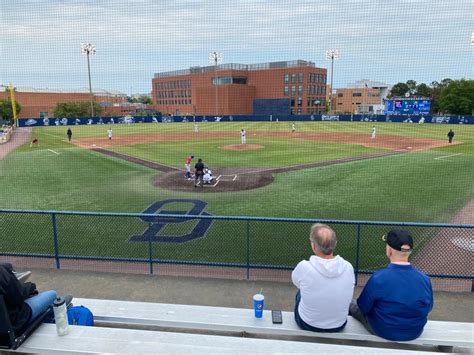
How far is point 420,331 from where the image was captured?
10.7ft

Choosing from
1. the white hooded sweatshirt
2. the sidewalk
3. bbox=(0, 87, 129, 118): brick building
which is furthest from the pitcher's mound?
bbox=(0, 87, 129, 118): brick building

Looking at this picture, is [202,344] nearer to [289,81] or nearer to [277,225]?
[277,225]

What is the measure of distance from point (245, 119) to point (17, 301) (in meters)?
59.8

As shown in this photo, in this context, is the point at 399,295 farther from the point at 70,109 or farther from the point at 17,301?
the point at 70,109

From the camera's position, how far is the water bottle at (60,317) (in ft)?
10.5

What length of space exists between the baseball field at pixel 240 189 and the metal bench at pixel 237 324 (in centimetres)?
392

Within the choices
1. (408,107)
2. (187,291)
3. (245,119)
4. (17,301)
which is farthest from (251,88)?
(17,301)

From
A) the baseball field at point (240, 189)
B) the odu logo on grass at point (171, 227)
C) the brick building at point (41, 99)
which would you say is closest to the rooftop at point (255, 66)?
the brick building at point (41, 99)

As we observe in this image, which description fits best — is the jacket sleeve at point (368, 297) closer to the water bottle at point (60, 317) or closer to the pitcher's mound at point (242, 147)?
the water bottle at point (60, 317)

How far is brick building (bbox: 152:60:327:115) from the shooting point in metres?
61.6

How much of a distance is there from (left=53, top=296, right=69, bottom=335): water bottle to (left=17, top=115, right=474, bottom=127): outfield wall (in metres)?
57.0

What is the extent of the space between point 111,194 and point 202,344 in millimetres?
11546

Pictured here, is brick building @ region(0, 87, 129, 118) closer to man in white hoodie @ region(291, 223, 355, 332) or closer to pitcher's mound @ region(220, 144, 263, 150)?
pitcher's mound @ region(220, 144, 263, 150)

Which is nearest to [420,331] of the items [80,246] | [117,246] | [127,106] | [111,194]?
[117,246]
